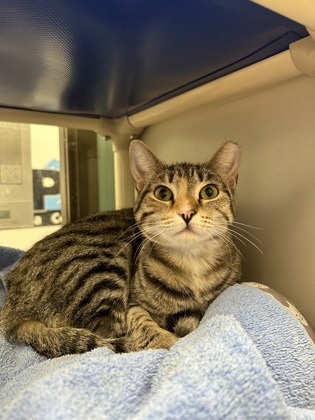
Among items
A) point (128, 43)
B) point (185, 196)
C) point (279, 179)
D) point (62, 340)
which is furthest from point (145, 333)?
point (128, 43)

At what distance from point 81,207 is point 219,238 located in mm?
1156

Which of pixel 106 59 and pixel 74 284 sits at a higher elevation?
pixel 106 59

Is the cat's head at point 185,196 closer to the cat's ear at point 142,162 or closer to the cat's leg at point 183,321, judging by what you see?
the cat's ear at point 142,162

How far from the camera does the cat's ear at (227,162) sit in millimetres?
1056

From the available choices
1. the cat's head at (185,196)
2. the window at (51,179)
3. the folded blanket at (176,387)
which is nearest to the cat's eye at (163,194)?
the cat's head at (185,196)

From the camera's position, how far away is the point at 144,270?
1044 millimetres

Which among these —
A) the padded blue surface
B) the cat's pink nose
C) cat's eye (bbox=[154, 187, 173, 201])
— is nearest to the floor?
the padded blue surface

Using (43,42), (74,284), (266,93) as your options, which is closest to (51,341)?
(74,284)

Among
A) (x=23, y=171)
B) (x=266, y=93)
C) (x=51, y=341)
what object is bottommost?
(x=51, y=341)

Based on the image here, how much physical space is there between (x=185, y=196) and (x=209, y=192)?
83 mm

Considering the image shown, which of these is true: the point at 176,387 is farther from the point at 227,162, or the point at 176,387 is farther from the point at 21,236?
the point at 21,236

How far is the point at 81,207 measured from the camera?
2.02 m

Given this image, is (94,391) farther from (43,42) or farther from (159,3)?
(43,42)

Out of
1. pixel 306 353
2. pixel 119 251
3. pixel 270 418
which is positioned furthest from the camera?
pixel 119 251
